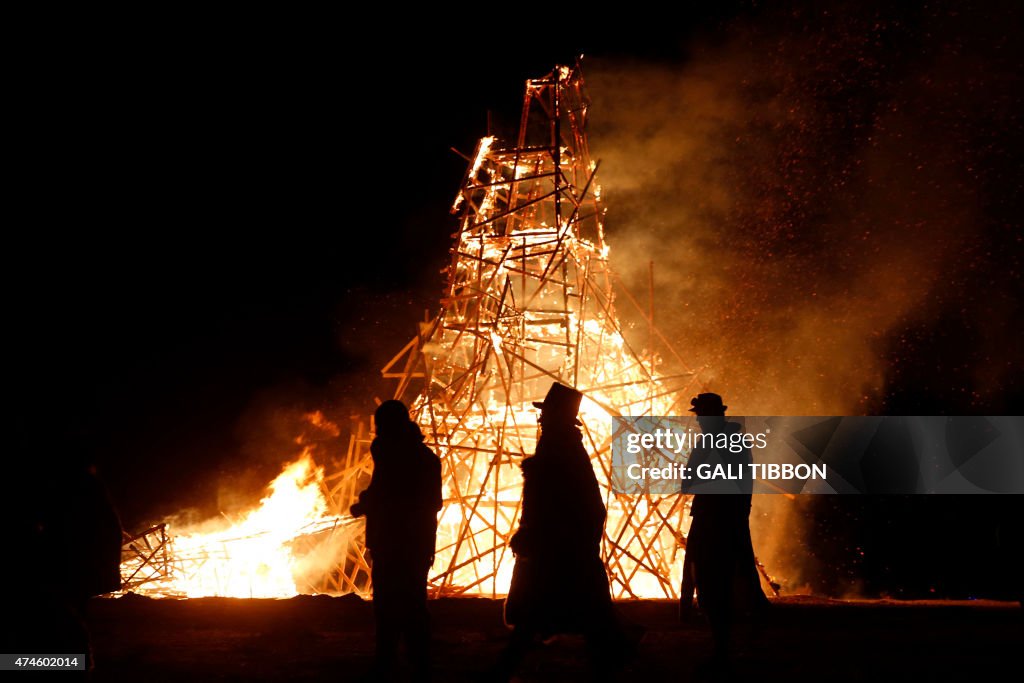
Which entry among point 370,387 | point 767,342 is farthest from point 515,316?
point 370,387

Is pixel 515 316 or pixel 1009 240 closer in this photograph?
pixel 515 316

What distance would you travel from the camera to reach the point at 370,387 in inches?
747

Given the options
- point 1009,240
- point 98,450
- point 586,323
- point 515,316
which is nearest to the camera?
point 515,316

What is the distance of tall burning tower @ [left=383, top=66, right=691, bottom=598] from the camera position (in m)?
9.51

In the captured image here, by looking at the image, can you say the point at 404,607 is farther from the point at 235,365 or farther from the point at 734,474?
the point at 235,365

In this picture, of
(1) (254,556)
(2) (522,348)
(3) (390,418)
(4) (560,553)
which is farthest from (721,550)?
(1) (254,556)

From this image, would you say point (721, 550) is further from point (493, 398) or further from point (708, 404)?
point (493, 398)

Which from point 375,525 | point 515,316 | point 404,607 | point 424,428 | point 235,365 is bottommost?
point 404,607

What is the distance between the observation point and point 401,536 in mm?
4707

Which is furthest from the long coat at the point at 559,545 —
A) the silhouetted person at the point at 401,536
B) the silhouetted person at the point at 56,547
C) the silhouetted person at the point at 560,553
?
the silhouetted person at the point at 56,547

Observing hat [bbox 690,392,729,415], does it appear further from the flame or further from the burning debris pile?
the flame

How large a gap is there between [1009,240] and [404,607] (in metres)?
15.5

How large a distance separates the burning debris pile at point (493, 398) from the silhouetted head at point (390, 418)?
3959mm

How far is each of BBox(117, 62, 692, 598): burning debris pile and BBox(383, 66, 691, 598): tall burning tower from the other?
31 mm
